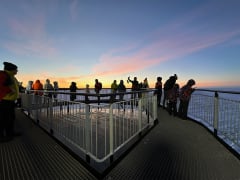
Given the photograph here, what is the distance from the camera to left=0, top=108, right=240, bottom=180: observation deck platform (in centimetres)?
288

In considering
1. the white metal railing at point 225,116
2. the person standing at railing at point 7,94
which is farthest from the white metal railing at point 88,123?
the white metal railing at point 225,116

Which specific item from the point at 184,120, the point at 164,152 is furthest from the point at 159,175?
the point at 184,120

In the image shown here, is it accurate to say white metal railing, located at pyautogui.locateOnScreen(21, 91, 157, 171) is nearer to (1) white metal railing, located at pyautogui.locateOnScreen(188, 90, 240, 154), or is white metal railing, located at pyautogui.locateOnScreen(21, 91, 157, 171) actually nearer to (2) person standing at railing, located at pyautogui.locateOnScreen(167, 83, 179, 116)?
(1) white metal railing, located at pyautogui.locateOnScreen(188, 90, 240, 154)

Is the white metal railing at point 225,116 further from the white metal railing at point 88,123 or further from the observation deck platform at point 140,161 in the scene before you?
the white metal railing at point 88,123

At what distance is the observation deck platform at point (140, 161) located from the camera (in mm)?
2877

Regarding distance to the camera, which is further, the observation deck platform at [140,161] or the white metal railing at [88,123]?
the white metal railing at [88,123]

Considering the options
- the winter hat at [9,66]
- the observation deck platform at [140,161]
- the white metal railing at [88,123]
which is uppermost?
the winter hat at [9,66]

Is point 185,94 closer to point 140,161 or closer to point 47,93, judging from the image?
point 140,161

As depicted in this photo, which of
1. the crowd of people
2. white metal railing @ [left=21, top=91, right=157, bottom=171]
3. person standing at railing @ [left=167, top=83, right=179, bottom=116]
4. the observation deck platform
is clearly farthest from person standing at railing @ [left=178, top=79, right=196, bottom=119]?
the observation deck platform

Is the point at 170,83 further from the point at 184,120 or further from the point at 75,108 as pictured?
the point at 75,108

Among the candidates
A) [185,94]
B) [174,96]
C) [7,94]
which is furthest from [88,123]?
[174,96]

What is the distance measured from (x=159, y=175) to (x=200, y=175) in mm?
613

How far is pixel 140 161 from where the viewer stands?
3.41 m

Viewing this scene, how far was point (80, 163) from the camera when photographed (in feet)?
10.7
